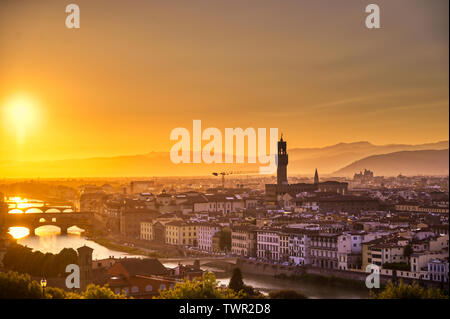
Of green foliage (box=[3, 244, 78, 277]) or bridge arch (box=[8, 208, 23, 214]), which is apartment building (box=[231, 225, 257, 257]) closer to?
green foliage (box=[3, 244, 78, 277])

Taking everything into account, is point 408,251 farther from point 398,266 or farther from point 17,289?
point 17,289

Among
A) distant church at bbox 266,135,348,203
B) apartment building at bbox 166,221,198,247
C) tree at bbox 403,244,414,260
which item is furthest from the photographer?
distant church at bbox 266,135,348,203

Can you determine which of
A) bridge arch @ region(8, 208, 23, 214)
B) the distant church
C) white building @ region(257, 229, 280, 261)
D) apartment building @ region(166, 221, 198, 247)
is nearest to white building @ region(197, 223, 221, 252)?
apartment building @ region(166, 221, 198, 247)

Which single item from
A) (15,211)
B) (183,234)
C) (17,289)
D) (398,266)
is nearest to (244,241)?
(183,234)

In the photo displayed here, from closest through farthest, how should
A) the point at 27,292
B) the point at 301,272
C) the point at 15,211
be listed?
the point at 27,292, the point at 301,272, the point at 15,211

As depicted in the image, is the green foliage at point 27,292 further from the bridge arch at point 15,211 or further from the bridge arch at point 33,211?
the bridge arch at point 33,211

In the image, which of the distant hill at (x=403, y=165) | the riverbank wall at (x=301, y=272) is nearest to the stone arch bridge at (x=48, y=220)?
the distant hill at (x=403, y=165)

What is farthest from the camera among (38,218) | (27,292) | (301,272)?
(38,218)
